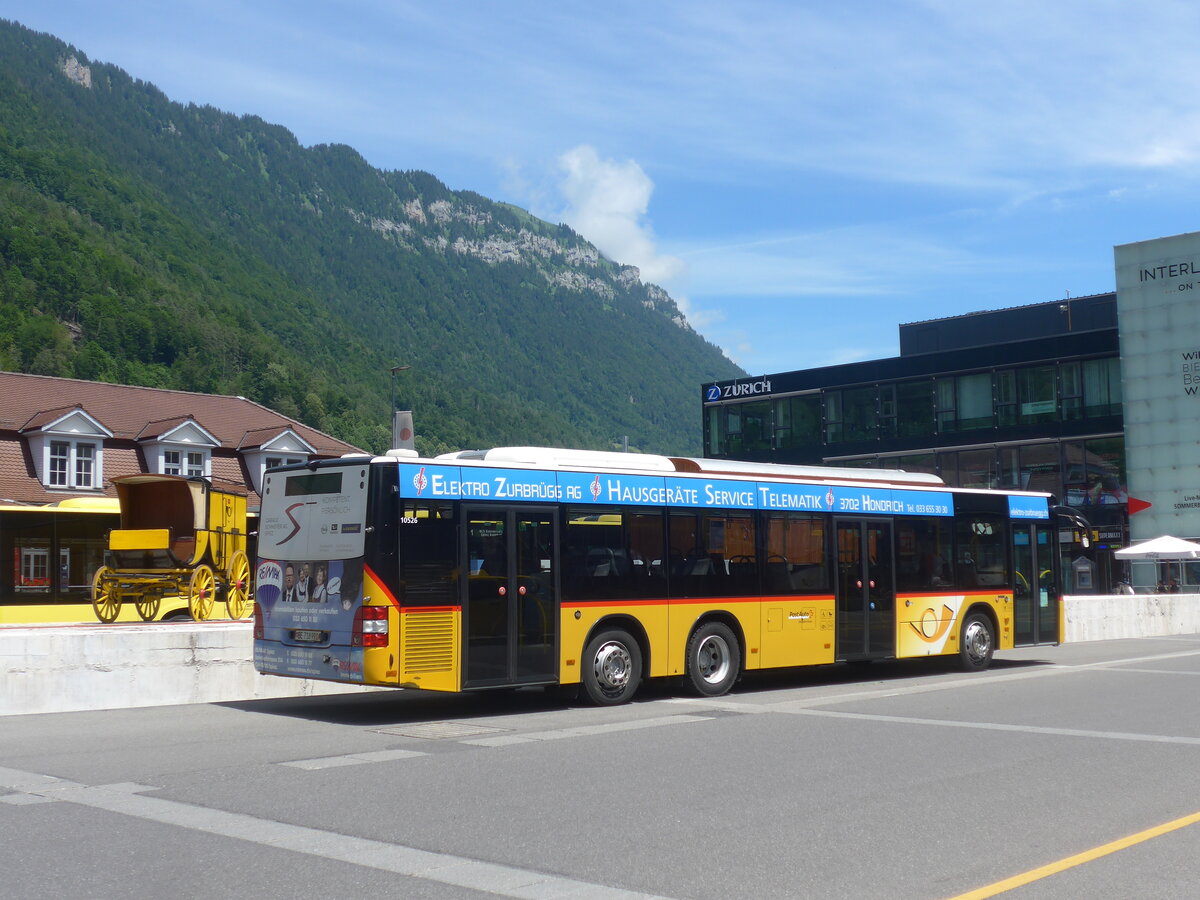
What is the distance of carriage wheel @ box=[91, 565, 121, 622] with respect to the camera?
910 inches

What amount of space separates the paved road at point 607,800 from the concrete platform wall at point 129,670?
443 millimetres

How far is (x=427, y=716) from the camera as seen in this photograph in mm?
14086

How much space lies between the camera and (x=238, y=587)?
25781 millimetres

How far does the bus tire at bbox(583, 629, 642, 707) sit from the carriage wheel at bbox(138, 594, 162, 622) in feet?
41.8

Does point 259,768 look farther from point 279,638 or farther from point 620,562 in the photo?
point 620,562

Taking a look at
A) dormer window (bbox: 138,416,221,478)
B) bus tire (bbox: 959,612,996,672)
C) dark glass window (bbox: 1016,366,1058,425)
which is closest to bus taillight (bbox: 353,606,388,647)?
bus tire (bbox: 959,612,996,672)

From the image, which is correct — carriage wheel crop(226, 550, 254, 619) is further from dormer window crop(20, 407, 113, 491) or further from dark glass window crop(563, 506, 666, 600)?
dormer window crop(20, 407, 113, 491)

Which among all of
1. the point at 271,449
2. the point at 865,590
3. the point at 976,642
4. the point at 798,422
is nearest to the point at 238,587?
the point at 865,590

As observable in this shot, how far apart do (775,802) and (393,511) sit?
5.74 metres

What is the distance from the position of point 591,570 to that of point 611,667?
1179mm

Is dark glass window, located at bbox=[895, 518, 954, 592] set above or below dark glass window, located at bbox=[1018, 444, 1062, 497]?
below

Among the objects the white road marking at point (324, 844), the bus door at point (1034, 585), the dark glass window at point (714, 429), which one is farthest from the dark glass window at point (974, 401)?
the white road marking at point (324, 844)

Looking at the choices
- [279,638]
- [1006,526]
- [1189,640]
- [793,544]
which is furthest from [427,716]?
[1189,640]

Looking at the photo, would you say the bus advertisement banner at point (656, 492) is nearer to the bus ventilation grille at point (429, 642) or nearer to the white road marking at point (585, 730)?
the bus ventilation grille at point (429, 642)
